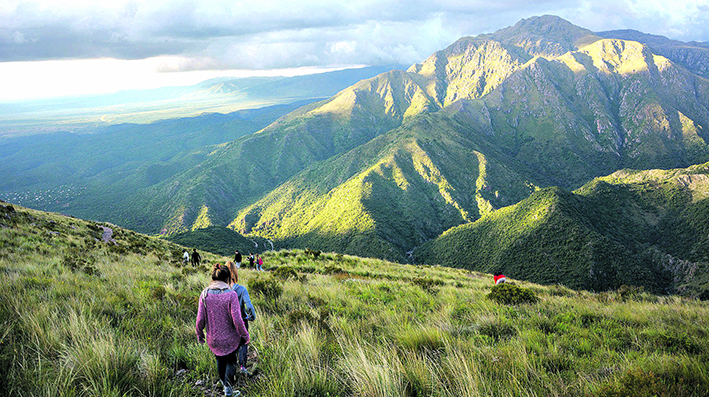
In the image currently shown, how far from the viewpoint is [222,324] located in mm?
4367

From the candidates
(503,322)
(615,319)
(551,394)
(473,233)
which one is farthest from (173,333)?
(473,233)

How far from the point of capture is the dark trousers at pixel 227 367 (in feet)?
13.9

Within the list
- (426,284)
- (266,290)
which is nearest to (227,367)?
(266,290)

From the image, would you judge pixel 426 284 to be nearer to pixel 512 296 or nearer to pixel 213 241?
pixel 512 296

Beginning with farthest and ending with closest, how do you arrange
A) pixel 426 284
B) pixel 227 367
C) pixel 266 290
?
pixel 426 284, pixel 266 290, pixel 227 367

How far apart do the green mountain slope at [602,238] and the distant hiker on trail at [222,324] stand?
351ft

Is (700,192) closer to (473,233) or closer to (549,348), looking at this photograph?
(473,233)

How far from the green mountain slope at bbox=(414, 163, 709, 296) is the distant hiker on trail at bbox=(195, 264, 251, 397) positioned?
107 metres

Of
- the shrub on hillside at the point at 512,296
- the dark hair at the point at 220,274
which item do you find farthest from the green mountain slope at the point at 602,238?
the dark hair at the point at 220,274

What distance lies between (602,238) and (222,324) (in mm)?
127620

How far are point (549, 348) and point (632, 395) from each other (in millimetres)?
1778

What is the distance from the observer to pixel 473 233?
126250 millimetres

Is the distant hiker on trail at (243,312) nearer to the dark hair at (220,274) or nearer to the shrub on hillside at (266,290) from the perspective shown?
the dark hair at (220,274)

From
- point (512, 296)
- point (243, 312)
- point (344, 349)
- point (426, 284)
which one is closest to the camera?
point (344, 349)
